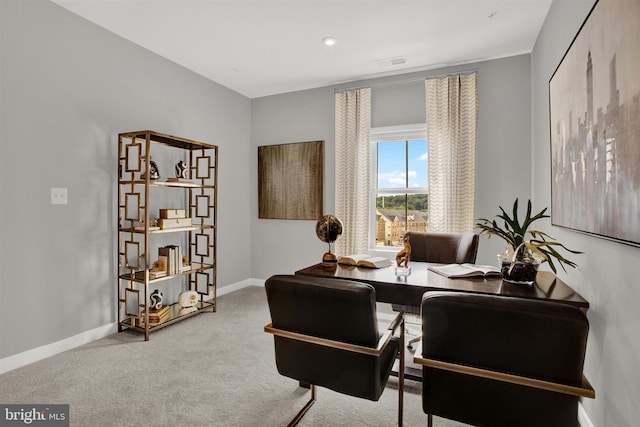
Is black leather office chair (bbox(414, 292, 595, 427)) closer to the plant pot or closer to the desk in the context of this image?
the desk

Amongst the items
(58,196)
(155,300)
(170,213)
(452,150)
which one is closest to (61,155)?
(58,196)

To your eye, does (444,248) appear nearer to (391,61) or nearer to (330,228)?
(330,228)

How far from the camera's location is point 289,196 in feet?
14.7

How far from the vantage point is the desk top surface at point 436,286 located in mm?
1574

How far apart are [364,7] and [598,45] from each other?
1640 mm

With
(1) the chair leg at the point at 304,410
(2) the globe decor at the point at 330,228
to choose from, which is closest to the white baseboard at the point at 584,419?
(1) the chair leg at the point at 304,410

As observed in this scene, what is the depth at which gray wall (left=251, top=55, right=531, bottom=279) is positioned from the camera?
3379 millimetres

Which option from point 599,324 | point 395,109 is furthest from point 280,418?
point 395,109

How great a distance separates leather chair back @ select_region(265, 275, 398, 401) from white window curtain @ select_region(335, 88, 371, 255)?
2.43 m

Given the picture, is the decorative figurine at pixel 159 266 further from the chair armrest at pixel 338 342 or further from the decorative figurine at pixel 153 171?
the chair armrest at pixel 338 342

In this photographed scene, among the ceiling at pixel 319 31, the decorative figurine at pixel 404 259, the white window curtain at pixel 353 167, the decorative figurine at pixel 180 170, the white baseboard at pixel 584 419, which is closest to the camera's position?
the white baseboard at pixel 584 419

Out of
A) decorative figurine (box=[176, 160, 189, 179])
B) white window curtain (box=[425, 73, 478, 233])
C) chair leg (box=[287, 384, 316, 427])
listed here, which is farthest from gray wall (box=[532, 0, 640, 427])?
decorative figurine (box=[176, 160, 189, 179])

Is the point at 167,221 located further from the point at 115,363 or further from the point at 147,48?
the point at 147,48

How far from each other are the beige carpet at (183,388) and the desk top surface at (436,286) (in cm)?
71
